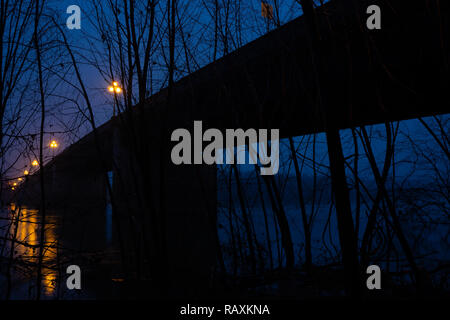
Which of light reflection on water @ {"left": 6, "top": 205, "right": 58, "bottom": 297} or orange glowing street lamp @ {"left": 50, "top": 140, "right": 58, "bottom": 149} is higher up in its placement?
orange glowing street lamp @ {"left": 50, "top": 140, "right": 58, "bottom": 149}

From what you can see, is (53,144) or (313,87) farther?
(313,87)

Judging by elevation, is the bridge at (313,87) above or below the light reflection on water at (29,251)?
above

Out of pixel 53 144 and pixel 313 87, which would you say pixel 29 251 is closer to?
pixel 53 144

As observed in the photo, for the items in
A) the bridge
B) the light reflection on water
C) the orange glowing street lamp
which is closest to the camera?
the bridge

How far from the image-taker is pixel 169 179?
5129mm

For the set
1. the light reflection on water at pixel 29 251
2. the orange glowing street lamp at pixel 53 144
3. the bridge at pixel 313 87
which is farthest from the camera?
the orange glowing street lamp at pixel 53 144

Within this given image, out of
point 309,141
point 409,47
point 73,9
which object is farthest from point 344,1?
point 73,9

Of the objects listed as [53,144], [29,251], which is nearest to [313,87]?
[53,144]

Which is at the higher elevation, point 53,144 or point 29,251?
point 53,144

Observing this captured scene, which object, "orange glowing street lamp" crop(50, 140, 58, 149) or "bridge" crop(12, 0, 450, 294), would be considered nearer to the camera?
"bridge" crop(12, 0, 450, 294)

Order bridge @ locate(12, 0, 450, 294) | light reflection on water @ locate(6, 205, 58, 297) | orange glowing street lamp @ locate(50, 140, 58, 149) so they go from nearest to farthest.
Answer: bridge @ locate(12, 0, 450, 294), light reflection on water @ locate(6, 205, 58, 297), orange glowing street lamp @ locate(50, 140, 58, 149)
